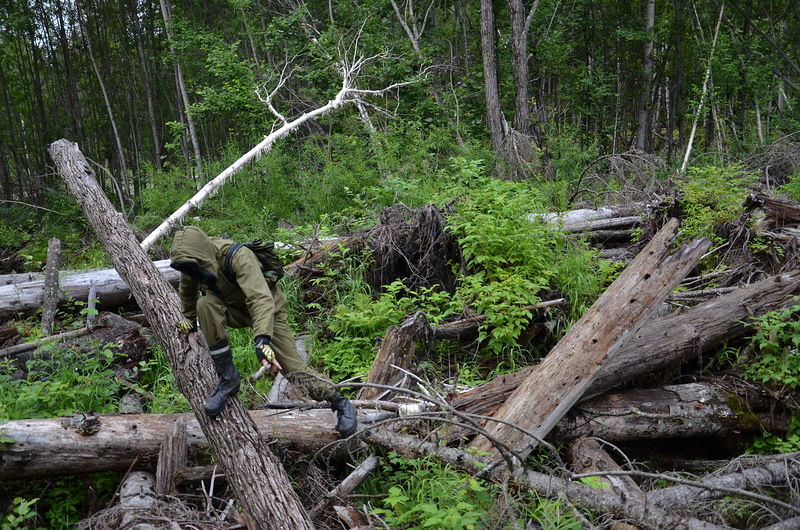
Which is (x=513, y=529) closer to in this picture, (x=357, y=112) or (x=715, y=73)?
(x=357, y=112)

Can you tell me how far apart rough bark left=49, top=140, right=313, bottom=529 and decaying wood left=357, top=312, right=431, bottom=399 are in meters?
1.45

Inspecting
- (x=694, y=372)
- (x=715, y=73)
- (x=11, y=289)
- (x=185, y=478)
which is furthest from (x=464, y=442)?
(x=715, y=73)

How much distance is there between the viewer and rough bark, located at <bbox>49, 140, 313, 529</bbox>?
3.64 meters

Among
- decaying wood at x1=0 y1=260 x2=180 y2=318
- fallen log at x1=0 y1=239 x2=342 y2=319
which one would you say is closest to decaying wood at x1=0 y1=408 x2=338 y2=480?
fallen log at x1=0 y1=239 x2=342 y2=319

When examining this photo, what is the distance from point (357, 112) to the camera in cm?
1491

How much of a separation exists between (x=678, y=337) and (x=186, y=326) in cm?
430

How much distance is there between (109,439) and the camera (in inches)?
178

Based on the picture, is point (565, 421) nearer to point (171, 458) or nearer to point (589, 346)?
point (589, 346)

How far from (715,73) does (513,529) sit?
49.9ft

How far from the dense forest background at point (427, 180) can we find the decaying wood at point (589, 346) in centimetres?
46

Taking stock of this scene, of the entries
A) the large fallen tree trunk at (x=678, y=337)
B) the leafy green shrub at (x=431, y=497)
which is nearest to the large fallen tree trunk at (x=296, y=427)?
the large fallen tree trunk at (x=678, y=337)

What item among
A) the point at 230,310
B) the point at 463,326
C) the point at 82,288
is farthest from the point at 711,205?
the point at 82,288

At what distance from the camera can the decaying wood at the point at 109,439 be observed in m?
4.41

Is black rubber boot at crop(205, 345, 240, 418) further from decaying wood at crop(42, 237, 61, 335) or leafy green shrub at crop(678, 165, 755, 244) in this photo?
leafy green shrub at crop(678, 165, 755, 244)
